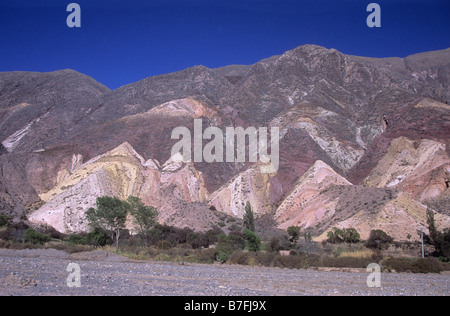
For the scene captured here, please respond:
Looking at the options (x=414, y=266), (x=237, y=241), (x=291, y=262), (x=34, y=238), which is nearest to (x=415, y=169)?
(x=237, y=241)

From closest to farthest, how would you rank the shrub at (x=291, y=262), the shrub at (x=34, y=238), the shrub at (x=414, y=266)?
the shrub at (x=414, y=266), the shrub at (x=291, y=262), the shrub at (x=34, y=238)

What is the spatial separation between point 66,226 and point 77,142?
19.9 m

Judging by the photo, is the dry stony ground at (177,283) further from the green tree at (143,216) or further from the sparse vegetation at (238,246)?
the green tree at (143,216)

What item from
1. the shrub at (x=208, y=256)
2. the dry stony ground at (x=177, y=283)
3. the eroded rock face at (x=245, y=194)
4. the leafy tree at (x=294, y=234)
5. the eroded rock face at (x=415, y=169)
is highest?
the eroded rock face at (x=415, y=169)

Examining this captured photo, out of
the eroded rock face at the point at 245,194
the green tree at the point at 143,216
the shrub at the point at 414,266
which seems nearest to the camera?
the shrub at the point at 414,266

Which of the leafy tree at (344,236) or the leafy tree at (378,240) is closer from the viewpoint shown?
the leafy tree at (378,240)

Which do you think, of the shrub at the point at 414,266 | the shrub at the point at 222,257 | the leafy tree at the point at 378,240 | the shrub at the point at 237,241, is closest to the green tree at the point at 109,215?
the shrub at the point at 237,241

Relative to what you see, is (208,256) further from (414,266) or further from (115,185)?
(115,185)

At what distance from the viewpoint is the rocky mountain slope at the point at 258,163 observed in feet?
139

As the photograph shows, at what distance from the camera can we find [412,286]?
13484mm

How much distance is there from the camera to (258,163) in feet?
175

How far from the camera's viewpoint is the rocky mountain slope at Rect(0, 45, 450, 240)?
1668 inches
